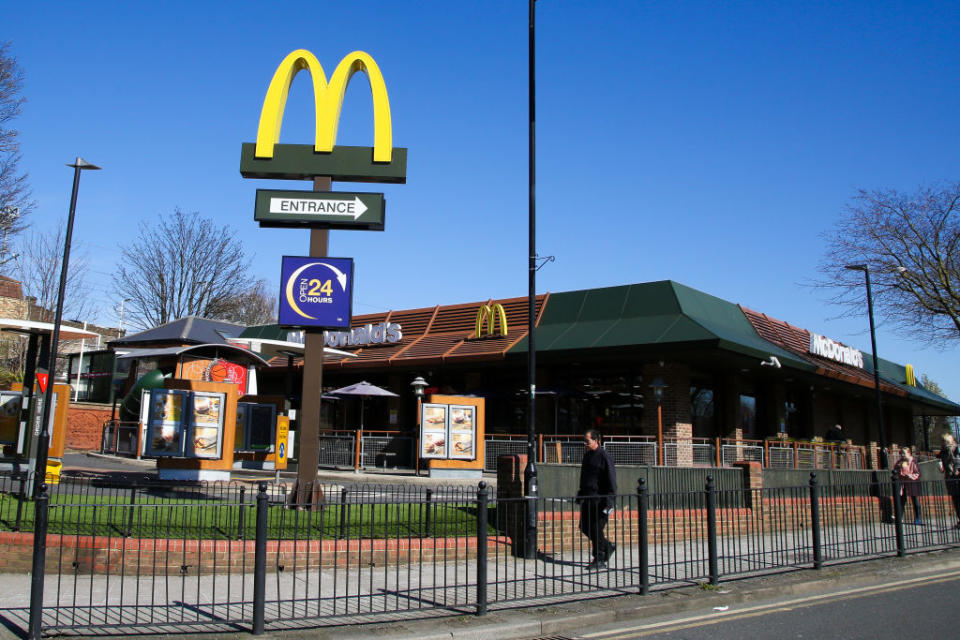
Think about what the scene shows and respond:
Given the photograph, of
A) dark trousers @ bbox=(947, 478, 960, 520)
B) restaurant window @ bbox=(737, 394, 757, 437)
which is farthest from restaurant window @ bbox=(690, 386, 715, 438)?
dark trousers @ bbox=(947, 478, 960, 520)

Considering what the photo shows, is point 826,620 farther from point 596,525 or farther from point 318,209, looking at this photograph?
point 318,209

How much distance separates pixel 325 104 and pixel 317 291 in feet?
11.0

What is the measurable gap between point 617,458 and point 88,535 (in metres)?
14.0

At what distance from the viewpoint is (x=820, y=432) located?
3328 centimetres

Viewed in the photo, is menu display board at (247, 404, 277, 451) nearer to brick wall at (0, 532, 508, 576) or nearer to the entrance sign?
the entrance sign

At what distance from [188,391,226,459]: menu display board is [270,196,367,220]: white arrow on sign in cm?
708

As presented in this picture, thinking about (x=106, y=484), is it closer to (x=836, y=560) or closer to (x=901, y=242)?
(x=836, y=560)

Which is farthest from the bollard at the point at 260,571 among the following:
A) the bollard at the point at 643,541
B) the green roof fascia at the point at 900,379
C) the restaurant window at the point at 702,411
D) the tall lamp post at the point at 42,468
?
the green roof fascia at the point at 900,379

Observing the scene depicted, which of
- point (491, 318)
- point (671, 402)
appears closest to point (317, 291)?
point (671, 402)

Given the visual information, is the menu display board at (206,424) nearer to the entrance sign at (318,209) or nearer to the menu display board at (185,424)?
the menu display board at (185,424)

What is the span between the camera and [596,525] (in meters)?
9.88

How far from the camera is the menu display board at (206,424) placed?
18656 mm

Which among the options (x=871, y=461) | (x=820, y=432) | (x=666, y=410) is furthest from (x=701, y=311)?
(x=820, y=432)

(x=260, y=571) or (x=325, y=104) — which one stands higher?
(x=325, y=104)
